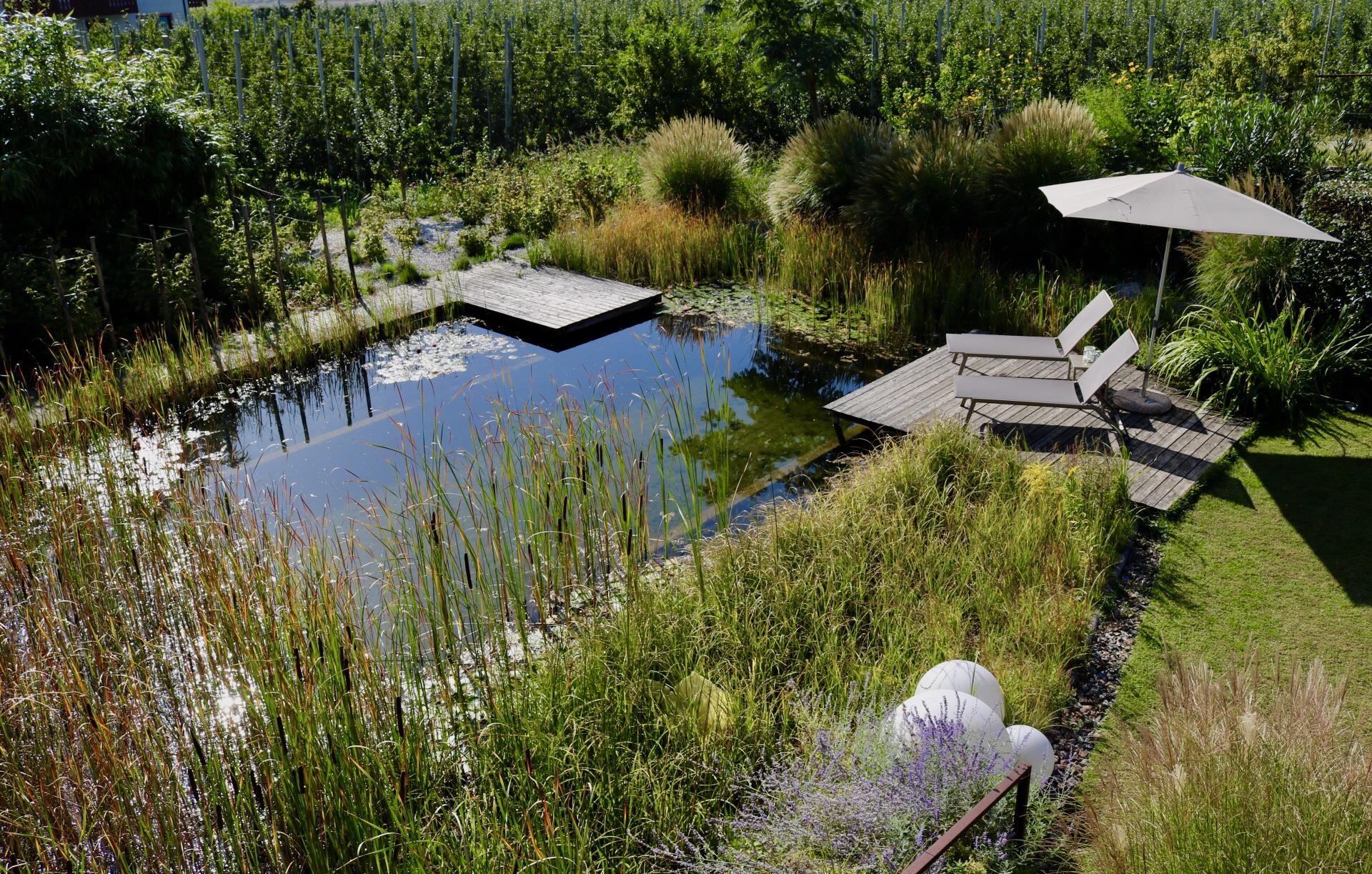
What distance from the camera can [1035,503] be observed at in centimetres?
510

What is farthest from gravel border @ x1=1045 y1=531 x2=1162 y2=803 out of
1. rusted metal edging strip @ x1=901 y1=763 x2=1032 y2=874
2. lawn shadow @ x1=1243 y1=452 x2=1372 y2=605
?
lawn shadow @ x1=1243 y1=452 x2=1372 y2=605

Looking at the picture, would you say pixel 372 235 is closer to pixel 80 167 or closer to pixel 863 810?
pixel 80 167

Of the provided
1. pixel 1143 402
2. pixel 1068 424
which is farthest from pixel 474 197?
pixel 1143 402

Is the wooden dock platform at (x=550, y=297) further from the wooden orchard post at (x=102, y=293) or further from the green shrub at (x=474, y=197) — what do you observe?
the wooden orchard post at (x=102, y=293)

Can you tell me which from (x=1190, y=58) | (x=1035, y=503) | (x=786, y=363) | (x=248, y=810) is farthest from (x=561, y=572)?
(x=1190, y=58)

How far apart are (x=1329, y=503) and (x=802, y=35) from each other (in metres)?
Answer: 8.65

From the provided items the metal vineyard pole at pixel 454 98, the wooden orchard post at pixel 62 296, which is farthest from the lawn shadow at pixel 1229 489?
the metal vineyard pole at pixel 454 98

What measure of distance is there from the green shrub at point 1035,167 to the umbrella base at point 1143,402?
2.74 meters

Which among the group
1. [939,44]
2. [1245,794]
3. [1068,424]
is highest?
[939,44]

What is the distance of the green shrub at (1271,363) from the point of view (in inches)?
257

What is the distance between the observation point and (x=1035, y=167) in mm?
9102

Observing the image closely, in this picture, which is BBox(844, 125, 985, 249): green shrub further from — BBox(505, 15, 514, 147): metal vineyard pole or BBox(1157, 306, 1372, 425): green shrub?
BBox(505, 15, 514, 147): metal vineyard pole

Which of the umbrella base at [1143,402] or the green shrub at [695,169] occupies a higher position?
the green shrub at [695,169]

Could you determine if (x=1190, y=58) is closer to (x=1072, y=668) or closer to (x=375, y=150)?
(x=375, y=150)
